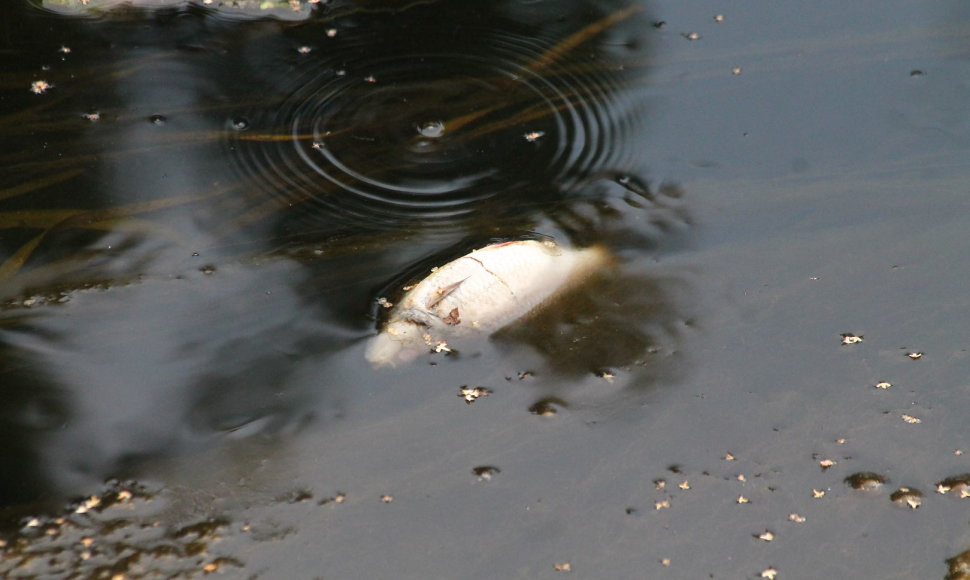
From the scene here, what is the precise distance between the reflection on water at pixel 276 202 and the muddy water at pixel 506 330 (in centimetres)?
1

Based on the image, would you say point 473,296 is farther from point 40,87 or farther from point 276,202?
point 40,87

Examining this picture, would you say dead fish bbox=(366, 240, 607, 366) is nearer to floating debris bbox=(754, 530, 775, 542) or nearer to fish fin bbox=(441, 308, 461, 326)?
fish fin bbox=(441, 308, 461, 326)

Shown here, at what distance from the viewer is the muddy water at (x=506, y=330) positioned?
6.97 feet

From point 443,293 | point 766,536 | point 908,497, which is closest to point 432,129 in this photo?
point 443,293

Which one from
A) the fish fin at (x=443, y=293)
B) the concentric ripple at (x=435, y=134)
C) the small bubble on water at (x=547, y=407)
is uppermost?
the concentric ripple at (x=435, y=134)

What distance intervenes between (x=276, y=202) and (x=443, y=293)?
26.8 inches

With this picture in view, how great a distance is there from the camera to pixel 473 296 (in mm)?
2494

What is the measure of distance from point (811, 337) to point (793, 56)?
1332mm

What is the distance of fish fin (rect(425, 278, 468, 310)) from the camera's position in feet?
8.14

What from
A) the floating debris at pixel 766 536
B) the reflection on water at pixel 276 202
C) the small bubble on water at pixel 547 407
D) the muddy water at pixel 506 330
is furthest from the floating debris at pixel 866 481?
the small bubble on water at pixel 547 407

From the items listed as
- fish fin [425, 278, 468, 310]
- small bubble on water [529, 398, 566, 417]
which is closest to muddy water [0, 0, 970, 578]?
small bubble on water [529, 398, 566, 417]

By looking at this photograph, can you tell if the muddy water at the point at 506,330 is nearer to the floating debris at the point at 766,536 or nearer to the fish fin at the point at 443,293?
the floating debris at the point at 766,536

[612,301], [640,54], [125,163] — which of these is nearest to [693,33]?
[640,54]

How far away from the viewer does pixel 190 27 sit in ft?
11.4
